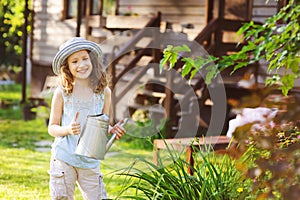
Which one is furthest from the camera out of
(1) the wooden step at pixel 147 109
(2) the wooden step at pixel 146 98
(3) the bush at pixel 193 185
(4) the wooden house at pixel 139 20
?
(2) the wooden step at pixel 146 98

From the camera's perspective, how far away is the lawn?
614cm

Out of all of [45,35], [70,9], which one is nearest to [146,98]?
[70,9]

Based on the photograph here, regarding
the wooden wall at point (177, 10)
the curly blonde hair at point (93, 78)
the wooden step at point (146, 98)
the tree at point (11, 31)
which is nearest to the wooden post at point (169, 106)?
the wooden step at point (146, 98)

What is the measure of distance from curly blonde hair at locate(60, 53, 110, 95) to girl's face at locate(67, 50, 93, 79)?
37 mm

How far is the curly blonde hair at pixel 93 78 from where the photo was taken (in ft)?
13.6

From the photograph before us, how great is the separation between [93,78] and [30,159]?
3987mm

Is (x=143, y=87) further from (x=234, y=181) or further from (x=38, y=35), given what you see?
(x=234, y=181)

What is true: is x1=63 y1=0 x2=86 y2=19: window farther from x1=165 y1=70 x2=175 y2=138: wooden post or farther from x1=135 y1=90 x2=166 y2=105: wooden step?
x1=165 y1=70 x2=175 y2=138: wooden post

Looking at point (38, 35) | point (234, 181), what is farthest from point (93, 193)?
point (38, 35)

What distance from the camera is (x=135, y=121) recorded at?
34.0 ft

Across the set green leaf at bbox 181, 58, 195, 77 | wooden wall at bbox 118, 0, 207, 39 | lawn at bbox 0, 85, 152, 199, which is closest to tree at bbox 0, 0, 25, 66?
lawn at bbox 0, 85, 152, 199

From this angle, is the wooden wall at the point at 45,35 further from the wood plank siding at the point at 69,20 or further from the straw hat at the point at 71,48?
the straw hat at the point at 71,48

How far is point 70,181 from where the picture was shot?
4125 millimetres

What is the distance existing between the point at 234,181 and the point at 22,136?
21.4 ft
